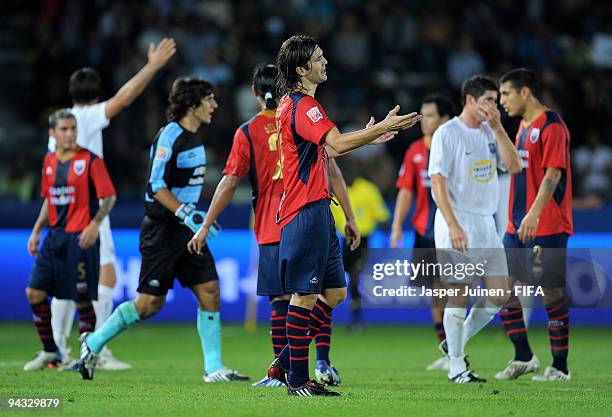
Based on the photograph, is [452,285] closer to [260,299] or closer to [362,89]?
[260,299]

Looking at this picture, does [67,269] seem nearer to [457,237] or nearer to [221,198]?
[221,198]

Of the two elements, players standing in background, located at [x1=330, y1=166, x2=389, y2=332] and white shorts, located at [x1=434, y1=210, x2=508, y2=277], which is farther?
players standing in background, located at [x1=330, y1=166, x2=389, y2=332]

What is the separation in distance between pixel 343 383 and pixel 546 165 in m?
2.46

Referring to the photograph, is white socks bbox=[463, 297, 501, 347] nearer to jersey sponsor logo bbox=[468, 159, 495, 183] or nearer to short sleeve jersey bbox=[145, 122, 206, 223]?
jersey sponsor logo bbox=[468, 159, 495, 183]

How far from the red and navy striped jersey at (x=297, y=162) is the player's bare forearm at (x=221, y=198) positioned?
1289 millimetres

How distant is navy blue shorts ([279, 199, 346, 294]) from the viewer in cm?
806

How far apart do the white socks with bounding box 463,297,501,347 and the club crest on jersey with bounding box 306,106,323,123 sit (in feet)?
9.56

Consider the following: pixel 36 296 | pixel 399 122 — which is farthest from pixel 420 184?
pixel 399 122

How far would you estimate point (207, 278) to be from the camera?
32.9 ft

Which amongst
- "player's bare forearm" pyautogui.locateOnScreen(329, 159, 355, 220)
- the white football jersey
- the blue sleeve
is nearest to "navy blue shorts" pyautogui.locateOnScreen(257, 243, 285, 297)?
"player's bare forearm" pyautogui.locateOnScreen(329, 159, 355, 220)

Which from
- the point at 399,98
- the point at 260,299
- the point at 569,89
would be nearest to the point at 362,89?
the point at 399,98

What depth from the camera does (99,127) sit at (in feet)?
37.7

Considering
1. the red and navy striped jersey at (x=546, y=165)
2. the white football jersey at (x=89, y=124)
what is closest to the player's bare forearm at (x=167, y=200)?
the white football jersey at (x=89, y=124)

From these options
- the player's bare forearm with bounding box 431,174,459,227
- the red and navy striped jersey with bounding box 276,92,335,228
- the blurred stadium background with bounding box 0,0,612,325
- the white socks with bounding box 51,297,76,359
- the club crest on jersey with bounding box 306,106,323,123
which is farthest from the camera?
the blurred stadium background with bounding box 0,0,612,325
